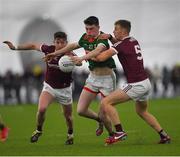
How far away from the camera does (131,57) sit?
15680mm

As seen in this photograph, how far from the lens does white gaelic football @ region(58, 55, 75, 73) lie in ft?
53.7

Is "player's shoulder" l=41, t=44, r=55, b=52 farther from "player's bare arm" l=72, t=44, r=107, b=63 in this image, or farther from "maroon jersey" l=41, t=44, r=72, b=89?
"player's bare arm" l=72, t=44, r=107, b=63

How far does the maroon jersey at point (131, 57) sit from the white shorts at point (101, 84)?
34.5 inches

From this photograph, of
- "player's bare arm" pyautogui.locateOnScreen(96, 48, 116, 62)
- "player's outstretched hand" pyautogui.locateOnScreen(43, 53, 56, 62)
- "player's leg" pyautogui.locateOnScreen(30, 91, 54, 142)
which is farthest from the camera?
"player's leg" pyautogui.locateOnScreen(30, 91, 54, 142)

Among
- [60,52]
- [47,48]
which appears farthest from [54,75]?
[60,52]

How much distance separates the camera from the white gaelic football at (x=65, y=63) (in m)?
16.4

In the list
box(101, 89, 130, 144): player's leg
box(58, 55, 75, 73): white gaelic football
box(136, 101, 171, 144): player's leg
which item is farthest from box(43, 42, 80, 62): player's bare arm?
box(136, 101, 171, 144): player's leg

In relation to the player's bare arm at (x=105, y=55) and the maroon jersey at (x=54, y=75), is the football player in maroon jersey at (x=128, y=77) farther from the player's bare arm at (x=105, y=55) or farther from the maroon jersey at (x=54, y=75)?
the maroon jersey at (x=54, y=75)

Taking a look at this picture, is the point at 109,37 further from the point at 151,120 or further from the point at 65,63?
the point at 151,120

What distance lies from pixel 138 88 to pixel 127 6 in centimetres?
3117

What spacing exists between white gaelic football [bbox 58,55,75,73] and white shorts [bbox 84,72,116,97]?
51 centimetres

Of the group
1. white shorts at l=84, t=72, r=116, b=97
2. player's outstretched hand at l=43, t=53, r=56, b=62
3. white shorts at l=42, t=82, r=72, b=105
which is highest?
player's outstretched hand at l=43, t=53, r=56, b=62

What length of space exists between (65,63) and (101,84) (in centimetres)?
86

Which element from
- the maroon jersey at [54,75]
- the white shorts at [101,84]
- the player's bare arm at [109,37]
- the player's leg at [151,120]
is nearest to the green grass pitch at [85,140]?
the player's leg at [151,120]
